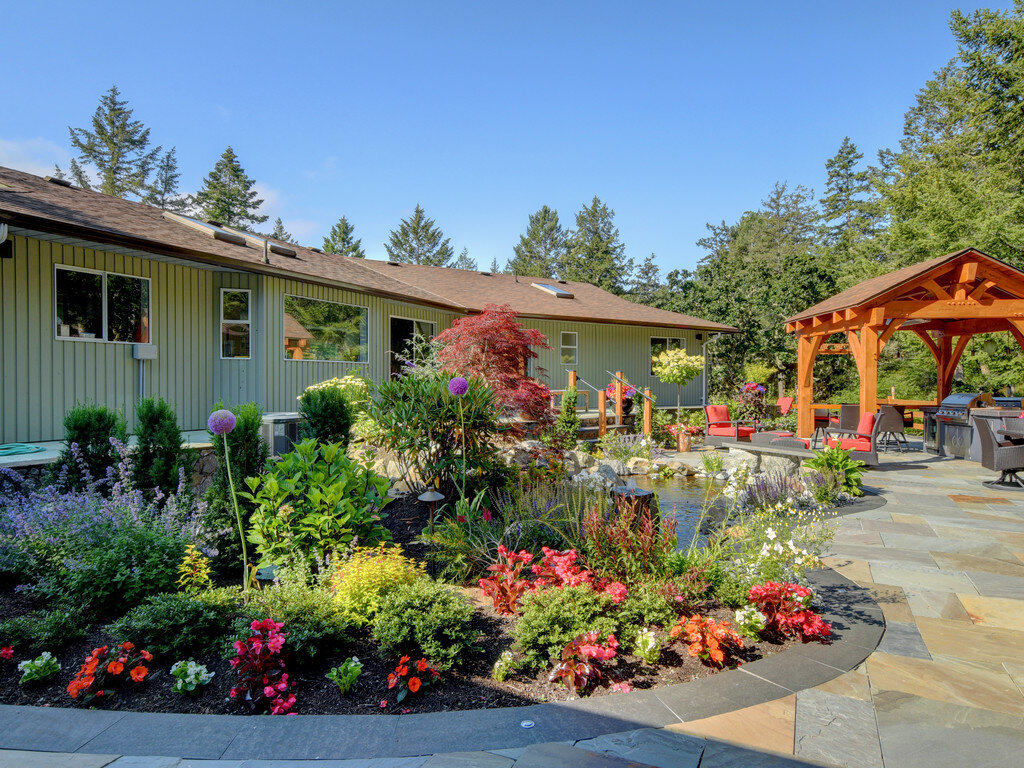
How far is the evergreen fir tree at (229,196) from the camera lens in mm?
33562

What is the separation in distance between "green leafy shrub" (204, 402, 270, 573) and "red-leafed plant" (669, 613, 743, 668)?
2.93 meters

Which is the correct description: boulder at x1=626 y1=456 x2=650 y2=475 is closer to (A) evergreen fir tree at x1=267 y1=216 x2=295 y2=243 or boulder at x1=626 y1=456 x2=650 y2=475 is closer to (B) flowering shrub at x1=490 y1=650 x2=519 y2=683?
(B) flowering shrub at x1=490 y1=650 x2=519 y2=683

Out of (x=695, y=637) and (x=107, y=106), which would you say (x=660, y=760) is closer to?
(x=695, y=637)

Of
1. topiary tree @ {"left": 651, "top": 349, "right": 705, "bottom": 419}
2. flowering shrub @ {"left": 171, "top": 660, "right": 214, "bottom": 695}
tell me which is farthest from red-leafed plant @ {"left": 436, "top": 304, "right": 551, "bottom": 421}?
topiary tree @ {"left": 651, "top": 349, "right": 705, "bottom": 419}

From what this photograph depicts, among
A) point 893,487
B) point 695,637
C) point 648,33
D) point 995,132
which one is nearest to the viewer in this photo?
point 695,637

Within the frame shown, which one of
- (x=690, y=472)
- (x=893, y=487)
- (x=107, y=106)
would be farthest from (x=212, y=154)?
(x=893, y=487)

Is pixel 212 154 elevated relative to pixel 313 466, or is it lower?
elevated

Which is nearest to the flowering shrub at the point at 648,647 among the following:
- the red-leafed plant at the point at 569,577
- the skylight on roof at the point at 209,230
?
the red-leafed plant at the point at 569,577

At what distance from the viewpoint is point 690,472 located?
8.93 meters

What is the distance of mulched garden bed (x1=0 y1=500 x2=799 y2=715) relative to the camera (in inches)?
89.7

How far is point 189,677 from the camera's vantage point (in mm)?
2326

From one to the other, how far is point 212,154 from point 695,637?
127 feet

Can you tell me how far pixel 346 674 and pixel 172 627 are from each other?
36.7 inches

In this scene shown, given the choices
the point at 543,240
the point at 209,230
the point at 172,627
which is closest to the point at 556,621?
the point at 172,627
